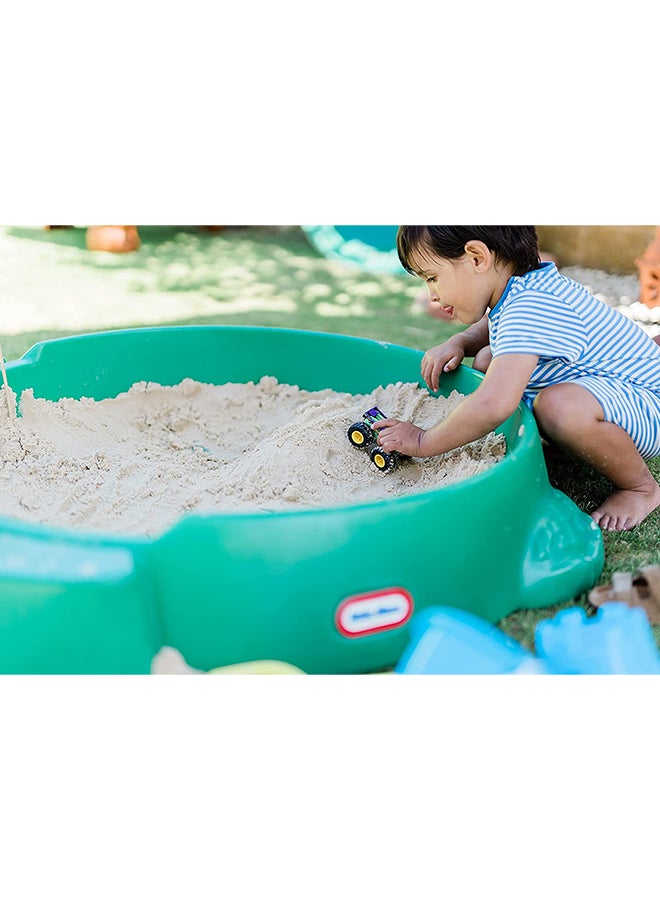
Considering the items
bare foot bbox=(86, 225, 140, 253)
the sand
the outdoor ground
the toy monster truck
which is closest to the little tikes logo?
the sand

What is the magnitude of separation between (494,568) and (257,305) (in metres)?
1.50

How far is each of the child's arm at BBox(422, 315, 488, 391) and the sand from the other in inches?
1.6

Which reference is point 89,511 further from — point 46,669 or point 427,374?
point 427,374

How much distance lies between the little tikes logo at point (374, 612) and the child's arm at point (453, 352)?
1.79 feet

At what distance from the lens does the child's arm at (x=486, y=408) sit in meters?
1.18

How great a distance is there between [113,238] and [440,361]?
136 centimetres

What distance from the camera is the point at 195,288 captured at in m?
2.49

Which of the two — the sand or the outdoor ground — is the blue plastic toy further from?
the outdoor ground

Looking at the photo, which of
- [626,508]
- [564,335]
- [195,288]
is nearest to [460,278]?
[564,335]

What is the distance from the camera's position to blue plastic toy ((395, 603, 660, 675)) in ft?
3.12

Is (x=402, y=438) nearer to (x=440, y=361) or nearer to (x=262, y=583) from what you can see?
(x=440, y=361)

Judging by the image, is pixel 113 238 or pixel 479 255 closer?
pixel 479 255

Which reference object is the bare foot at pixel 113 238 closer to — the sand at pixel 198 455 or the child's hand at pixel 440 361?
the sand at pixel 198 455
